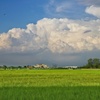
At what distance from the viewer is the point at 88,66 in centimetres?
16812
